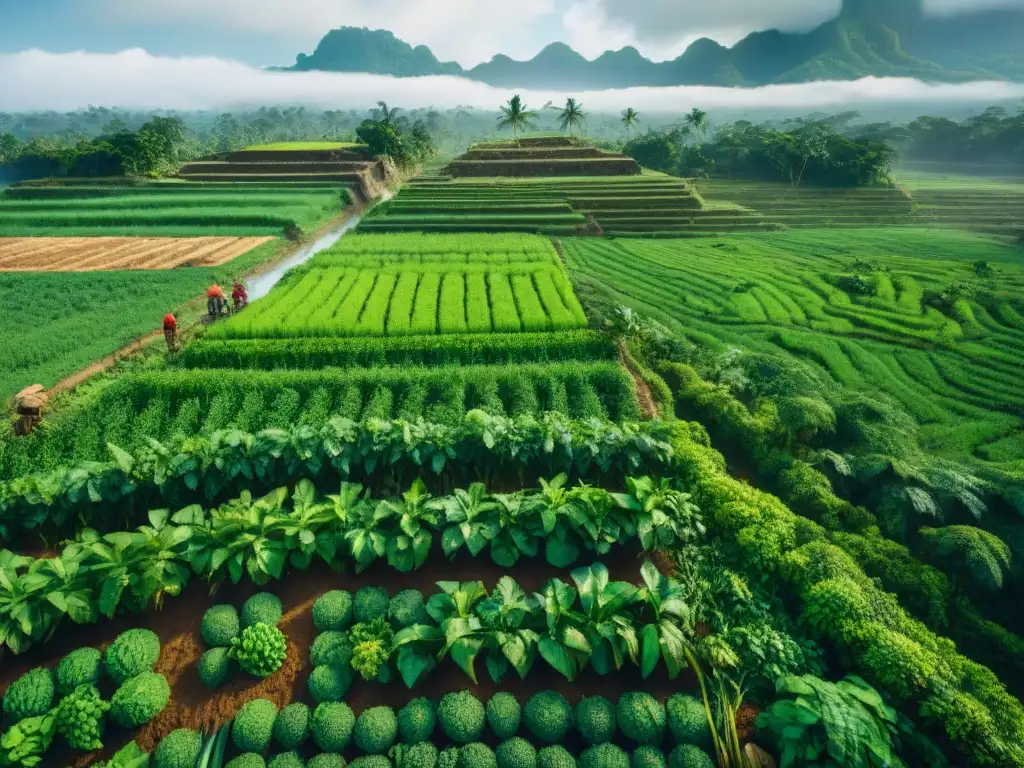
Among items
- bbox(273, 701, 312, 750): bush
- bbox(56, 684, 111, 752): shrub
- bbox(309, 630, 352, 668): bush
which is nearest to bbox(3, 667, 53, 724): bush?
bbox(56, 684, 111, 752): shrub

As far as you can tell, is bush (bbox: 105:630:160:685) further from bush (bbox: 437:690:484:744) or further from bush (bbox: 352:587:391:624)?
bush (bbox: 437:690:484:744)

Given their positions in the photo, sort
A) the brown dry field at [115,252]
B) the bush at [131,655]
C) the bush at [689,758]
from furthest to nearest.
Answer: the brown dry field at [115,252] → the bush at [131,655] → the bush at [689,758]

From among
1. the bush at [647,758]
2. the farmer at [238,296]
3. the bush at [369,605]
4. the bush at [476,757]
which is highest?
the farmer at [238,296]

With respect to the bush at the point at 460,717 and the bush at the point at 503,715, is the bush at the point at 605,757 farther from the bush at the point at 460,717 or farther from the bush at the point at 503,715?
the bush at the point at 460,717

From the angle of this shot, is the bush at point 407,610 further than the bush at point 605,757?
Yes

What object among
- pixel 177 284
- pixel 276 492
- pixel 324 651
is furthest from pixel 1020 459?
pixel 177 284

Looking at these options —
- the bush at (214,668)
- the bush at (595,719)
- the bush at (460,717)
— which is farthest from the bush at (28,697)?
the bush at (595,719)
